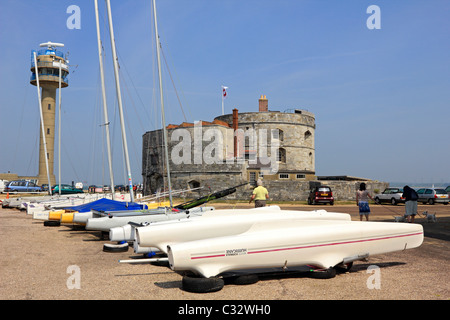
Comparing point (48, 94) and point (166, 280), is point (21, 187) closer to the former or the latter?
point (48, 94)

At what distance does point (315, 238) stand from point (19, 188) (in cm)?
4023

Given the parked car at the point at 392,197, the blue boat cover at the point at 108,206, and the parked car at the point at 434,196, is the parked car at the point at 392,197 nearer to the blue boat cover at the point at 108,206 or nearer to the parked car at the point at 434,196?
the parked car at the point at 434,196

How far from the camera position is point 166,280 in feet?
21.0

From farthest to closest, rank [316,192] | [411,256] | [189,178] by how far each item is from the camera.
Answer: [189,178] < [316,192] < [411,256]

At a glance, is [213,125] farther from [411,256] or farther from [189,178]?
[411,256]

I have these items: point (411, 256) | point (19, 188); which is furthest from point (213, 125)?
point (411, 256)

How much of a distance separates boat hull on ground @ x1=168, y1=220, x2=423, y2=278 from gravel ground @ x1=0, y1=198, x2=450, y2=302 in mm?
371

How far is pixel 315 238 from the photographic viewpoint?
6.50 meters

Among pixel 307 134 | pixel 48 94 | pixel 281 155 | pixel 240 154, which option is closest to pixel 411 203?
pixel 240 154

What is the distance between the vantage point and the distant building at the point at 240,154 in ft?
116

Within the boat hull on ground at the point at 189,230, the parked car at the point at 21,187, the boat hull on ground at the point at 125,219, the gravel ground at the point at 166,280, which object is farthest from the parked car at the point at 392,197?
the parked car at the point at 21,187

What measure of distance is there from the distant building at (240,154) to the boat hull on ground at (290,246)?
86.4ft

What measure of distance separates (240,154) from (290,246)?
119 ft
